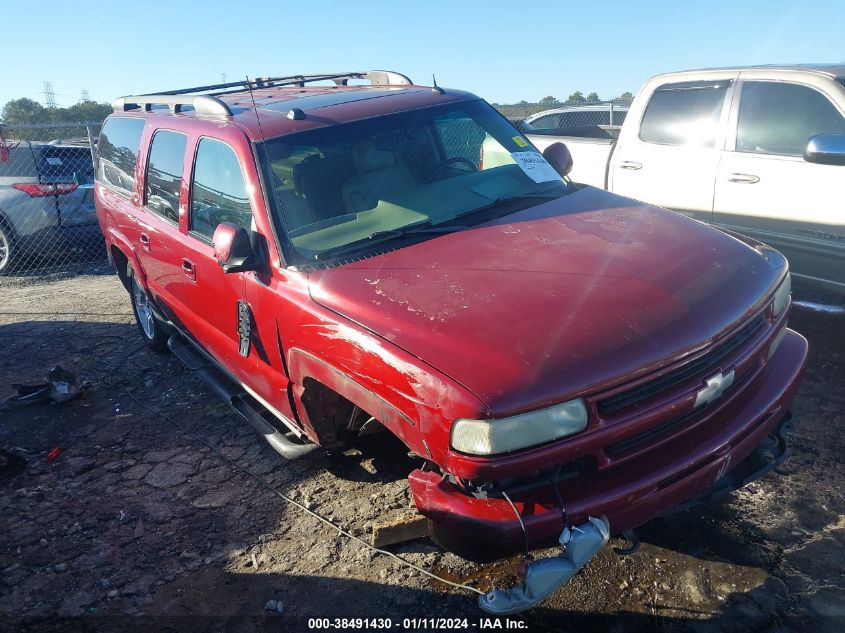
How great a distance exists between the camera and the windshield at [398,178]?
329cm

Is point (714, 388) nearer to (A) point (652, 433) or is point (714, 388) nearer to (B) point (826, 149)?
(A) point (652, 433)

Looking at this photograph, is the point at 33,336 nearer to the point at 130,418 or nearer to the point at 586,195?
the point at 130,418

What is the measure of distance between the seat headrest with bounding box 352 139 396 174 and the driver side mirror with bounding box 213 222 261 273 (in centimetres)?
76

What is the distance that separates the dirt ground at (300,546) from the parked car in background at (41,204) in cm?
499

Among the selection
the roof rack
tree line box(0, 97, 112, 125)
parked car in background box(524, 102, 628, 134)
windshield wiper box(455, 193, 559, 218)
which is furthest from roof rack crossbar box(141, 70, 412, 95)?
tree line box(0, 97, 112, 125)

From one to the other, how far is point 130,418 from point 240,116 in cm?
231

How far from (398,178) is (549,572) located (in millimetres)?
2211

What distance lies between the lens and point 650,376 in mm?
2324

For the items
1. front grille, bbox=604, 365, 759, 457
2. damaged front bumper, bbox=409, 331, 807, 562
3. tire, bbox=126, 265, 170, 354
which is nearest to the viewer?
damaged front bumper, bbox=409, 331, 807, 562

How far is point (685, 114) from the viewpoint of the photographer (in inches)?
218

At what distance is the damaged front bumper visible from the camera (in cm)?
225

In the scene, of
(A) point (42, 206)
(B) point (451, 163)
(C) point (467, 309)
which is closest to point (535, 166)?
(B) point (451, 163)

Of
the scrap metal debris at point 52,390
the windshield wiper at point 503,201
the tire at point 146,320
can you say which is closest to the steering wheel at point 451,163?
the windshield wiper at point 503,201

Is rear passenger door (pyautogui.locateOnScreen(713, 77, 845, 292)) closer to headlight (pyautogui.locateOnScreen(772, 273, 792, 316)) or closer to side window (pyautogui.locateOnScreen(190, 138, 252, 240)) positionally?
headlight (pyautogui.locateOnScreen(772, 273, 792, 316))
